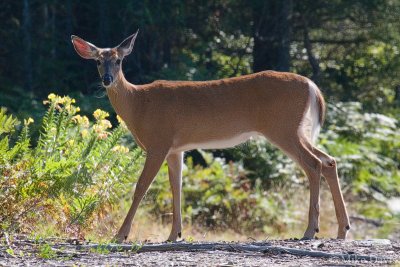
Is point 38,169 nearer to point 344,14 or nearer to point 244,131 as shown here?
point 244,131

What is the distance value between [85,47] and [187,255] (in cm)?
284

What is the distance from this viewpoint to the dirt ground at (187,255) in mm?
6152

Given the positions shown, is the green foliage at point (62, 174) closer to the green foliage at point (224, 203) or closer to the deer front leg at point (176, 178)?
the deer front leg at point (176, 178)

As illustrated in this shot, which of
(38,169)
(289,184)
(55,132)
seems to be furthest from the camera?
(289,184)

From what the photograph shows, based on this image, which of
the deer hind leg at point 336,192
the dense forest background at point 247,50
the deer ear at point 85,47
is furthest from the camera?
the dense forest background at point 247,50

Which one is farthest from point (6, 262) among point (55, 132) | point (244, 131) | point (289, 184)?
point (289, 184)

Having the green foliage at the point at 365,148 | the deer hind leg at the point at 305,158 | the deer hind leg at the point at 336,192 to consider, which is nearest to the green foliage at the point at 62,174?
the deer hind leg at the point at 305,158

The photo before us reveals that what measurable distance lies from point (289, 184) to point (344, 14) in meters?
3.14

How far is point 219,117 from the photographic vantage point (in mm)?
8305

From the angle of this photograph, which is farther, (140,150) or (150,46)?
(150,46)

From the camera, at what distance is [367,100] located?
16109 mm

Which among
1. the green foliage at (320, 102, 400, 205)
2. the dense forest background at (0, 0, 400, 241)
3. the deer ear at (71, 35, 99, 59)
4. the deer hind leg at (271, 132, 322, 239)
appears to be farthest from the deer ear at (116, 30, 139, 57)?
the green foliage at (320, 102, 400, 205)

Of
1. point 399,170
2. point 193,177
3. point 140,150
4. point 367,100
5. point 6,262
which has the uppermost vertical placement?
point 367,100

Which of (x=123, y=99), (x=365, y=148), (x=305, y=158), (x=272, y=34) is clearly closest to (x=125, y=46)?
(x=123, y=99)
